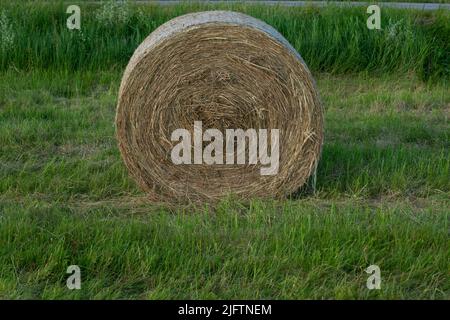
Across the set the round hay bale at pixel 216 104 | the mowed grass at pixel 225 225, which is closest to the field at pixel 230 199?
the mowed grass at pixel 225 225

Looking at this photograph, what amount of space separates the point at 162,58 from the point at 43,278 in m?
2.18

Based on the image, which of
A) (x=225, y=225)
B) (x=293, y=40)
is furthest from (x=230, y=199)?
(x=293, y=40)

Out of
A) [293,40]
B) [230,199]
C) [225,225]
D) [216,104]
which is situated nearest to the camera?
[225,225]

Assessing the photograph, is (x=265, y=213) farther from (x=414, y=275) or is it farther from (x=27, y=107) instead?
(x=27, y=107)

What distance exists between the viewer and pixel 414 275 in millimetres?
5508

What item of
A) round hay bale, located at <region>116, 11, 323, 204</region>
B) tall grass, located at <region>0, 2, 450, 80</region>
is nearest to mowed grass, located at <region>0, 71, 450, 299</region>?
round hay bale, located at <region>116, 11, 323, 204</region>

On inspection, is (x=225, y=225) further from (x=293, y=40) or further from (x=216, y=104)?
(x=293, y=40)

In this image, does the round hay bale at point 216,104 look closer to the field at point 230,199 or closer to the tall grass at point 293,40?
the field at point 230,199

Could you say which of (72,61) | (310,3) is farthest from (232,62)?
(310,3)

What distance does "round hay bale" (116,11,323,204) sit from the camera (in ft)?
22.5

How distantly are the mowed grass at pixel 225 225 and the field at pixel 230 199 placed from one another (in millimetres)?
13

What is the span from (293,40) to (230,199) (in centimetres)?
352

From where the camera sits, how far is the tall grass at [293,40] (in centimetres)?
980

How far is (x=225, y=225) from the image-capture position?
6109 millimetres
